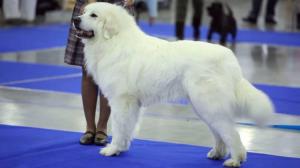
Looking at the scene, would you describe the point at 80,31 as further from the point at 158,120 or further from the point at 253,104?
the point at 158,120

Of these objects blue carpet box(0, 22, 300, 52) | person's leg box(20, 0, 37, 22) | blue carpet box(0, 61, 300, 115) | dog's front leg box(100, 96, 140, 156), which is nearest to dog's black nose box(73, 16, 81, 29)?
dog's front leg box(100, 96, 140, 156)

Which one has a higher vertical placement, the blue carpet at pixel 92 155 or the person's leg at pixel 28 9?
the blue carpet at pixel 92 155

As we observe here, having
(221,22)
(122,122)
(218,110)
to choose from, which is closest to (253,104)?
(218,110)

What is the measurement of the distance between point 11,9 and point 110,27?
1097 cm

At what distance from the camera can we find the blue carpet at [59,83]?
7537mm

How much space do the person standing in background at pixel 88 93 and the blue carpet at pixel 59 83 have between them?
2.23 meters

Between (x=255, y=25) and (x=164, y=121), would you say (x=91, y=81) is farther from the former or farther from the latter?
(x=255, y=25)

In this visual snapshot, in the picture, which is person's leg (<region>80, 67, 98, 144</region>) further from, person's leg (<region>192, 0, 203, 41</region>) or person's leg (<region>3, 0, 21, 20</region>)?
person's leg (<region>3, 0, 21, 20</region>)

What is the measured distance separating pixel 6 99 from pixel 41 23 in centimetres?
955

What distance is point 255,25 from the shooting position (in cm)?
1755

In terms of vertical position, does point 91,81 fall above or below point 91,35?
below

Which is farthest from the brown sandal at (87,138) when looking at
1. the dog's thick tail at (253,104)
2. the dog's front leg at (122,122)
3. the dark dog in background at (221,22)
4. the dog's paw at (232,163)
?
the dark dog in background at (221,22)

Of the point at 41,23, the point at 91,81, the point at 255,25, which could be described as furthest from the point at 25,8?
the point at 91,81

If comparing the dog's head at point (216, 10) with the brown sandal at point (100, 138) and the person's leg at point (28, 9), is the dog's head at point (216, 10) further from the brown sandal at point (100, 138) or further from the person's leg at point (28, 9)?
the brown sandal at point (100, 138)
